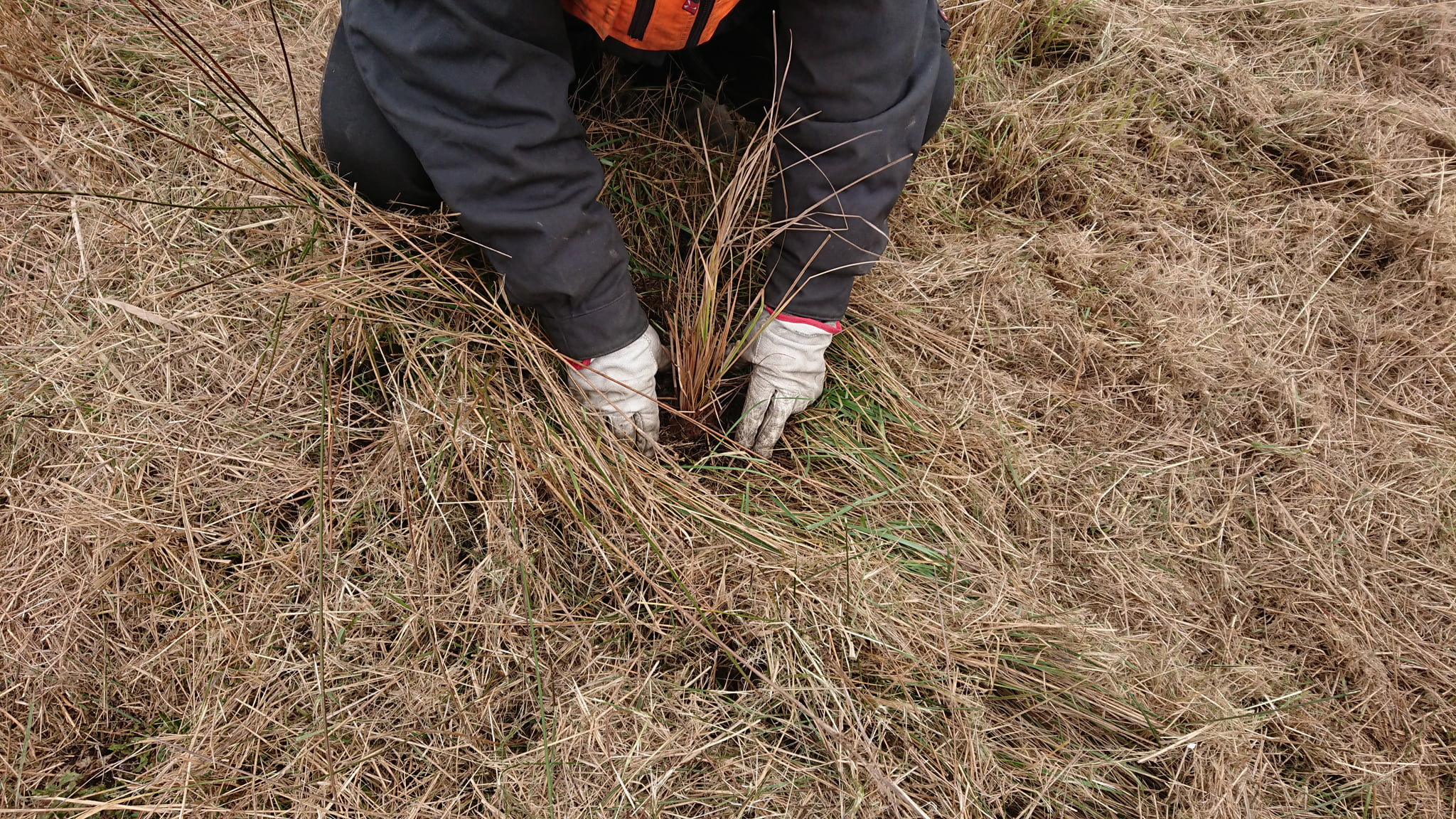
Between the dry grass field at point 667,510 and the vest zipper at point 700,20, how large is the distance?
0.99 feet

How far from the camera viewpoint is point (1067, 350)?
4.94 ft

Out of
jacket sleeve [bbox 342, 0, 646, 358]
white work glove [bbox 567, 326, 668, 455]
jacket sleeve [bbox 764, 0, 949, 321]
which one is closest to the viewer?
jacket sleeve [bbox 342, 0, 646, 358]

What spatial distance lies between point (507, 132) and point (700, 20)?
1.02 feet

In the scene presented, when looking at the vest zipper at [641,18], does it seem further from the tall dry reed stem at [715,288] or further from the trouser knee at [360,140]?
the trouser knee at [360,140]

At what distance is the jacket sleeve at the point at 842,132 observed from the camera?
3.67 ft

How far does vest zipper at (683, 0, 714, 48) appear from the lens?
1.04 m

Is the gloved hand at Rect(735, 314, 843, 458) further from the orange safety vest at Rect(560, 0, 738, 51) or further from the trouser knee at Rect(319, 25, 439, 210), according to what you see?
the trouser knee at Rect(319, 25, 439, 210)

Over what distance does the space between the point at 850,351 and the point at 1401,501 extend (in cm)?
107

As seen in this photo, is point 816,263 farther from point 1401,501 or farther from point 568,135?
point 1401,501

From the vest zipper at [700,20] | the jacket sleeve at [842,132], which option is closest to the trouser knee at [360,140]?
the vest zipper at [700,20]

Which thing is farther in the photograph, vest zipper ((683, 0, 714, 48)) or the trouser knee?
the trouser knee

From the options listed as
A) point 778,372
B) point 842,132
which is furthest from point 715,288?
point 842,132

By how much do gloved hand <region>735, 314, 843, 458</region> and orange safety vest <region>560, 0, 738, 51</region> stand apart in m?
0.44

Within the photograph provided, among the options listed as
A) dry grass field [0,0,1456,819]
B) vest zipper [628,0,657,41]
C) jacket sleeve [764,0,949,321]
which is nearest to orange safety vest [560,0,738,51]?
vest zipper [628,0,657,41]
